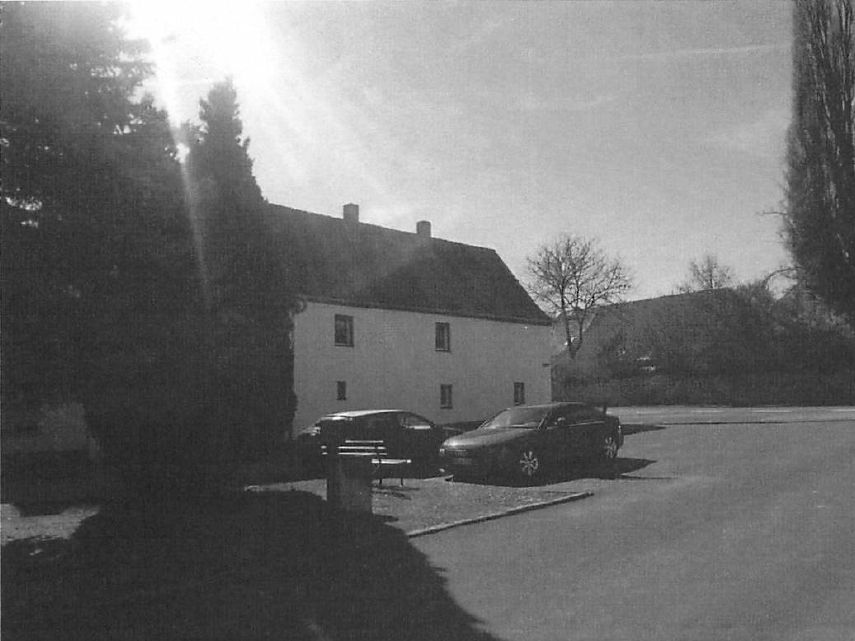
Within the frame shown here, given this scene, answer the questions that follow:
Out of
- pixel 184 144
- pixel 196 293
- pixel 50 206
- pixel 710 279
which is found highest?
pixel 710 279

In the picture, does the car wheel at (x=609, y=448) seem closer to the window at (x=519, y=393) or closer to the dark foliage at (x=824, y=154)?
the window at (x=519, y=393)

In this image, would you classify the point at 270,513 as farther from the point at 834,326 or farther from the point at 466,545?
the point at 834,326

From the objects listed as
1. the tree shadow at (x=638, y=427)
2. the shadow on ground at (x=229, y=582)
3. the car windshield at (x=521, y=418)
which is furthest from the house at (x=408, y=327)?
the shadow on ground at (x=229, y=582)

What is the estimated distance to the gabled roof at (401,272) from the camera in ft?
101

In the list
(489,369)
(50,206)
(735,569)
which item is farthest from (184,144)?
(489,369)

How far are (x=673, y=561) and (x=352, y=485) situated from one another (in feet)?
15.7

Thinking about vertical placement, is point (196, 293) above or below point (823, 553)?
above

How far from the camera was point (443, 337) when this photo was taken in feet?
114

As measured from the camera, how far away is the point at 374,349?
31.3 metres

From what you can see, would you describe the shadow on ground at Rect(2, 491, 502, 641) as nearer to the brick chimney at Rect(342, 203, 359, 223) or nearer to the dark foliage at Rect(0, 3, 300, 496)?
the dark foliage at Rect(0, 3, 300, 496)

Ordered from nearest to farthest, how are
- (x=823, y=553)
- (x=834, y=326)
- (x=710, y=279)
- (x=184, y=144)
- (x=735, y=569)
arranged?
(x=735, y=569)
(x=823, y=553)
(x=184, y=144)
(x=834, y=326)
(x=710, y=279)

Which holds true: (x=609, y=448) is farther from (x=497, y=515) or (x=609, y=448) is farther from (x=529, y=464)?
(x=497, y=515)

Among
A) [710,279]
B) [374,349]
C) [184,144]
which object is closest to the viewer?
[184,144]

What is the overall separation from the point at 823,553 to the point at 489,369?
1082 inches
